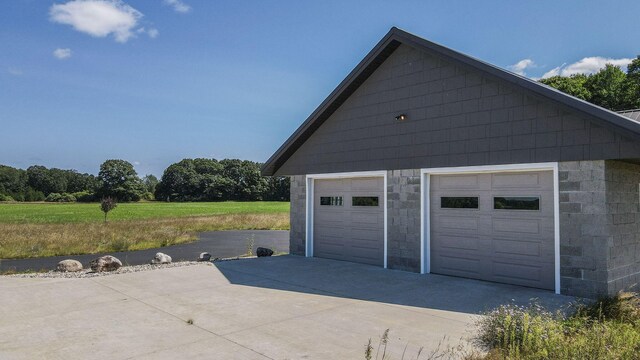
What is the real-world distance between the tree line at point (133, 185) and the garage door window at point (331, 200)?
73.7 m

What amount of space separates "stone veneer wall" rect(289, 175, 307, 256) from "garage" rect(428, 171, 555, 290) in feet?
15.1

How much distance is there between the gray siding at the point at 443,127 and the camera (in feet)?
26.3

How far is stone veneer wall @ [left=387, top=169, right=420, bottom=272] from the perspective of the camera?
10.5m

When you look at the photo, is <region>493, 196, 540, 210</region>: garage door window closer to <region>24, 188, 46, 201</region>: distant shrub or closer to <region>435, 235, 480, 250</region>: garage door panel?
<region>435, 235, 480, 250</region>: garage door panel

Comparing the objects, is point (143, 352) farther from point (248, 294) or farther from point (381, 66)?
point (381, 66)

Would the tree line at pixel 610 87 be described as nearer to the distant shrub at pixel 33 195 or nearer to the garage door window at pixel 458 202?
the garage door window at pixel 458 202

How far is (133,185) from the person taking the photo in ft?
293

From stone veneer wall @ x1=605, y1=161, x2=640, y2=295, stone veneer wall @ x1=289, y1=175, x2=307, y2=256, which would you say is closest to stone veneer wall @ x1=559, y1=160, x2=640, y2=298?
stone veneer wall @ x1=605, y1=161, x2=640, y2=295

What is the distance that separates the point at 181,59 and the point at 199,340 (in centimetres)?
1380

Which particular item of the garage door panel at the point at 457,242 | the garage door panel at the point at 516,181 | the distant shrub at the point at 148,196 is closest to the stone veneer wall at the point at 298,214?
the garage door panel at the point at 457,242

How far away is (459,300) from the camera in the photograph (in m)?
7.63

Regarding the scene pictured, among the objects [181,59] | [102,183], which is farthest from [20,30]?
[102,183]

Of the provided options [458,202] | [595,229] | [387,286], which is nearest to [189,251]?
[387,286]

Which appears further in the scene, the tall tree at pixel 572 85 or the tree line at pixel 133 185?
the tree line at pixel 133 185
